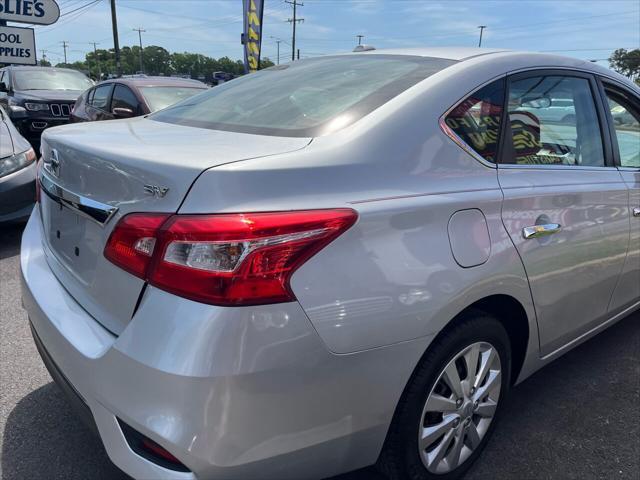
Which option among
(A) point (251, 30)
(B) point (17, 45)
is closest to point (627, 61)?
(A) point (251, 30)

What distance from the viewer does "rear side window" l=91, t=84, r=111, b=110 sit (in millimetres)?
7870

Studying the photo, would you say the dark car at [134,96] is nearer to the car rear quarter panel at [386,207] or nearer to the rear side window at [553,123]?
the rear side window at [553,123]

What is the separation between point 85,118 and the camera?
26.9 ft

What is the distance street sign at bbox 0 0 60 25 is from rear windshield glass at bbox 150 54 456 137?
9569mm

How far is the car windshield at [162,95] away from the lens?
23.4 feet

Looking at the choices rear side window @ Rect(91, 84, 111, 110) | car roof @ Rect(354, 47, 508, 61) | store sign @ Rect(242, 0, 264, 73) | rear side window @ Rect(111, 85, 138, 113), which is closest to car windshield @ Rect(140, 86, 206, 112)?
rear side window @ Rect(111, 85, 138, 113)

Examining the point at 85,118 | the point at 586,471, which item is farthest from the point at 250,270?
the point at 85,118

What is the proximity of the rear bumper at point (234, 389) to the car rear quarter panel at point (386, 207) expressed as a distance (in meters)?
0.09

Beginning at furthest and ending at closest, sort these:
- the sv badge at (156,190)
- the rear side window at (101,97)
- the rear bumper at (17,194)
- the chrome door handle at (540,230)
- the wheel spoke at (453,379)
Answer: the rear side window at (101,97), the rear bumper at (17,194), the chrome door handle at (540,230), the wheel spoke at (453,379), the sv badge at (156,190)

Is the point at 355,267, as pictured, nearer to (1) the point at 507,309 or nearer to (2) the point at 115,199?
(2) the point at 115,199

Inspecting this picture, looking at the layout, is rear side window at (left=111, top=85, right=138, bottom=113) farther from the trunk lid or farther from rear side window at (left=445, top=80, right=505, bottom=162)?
rear side window at (left=445, top=80, right=505, bottom=162)

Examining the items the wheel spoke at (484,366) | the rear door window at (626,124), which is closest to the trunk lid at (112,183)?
the wheel spoke at (484,366)

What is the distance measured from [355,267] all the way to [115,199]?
739mm

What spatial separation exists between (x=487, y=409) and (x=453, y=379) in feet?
1.15
